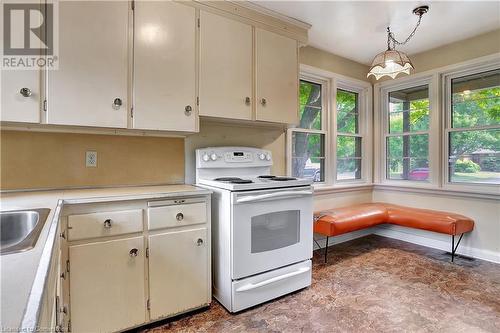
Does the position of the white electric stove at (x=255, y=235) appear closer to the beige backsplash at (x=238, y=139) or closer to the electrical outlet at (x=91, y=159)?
the beige backsplash at (x=238, y=139)

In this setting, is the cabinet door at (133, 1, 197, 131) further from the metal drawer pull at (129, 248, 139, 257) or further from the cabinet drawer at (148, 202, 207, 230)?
the metal drawer pull at (129, 248, 139, 257)

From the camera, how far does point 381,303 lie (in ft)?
6.72

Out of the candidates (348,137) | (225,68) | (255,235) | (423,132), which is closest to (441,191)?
(423,132)

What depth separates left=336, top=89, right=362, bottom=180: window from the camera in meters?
3.65

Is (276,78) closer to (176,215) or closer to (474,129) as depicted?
(176,215)

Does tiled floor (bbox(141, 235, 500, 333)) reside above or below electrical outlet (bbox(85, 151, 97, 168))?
below

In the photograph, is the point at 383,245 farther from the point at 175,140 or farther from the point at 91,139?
the point at 91,139

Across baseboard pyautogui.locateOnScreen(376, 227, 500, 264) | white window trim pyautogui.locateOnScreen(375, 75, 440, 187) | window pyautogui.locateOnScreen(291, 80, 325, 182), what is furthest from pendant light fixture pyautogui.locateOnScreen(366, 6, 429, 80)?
baseboard pyautogui.locateOnScreen(376, 227, 500, 264)

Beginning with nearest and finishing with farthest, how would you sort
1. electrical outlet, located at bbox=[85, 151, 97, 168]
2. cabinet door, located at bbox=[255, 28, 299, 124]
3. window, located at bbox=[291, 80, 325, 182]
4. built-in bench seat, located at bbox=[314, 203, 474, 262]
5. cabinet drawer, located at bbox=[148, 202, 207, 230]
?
1. cabinet drawer, located at bbox=[148, 202, 207, 230]
2. electrical outlet, located at bbox=[85, 151, 97, 168]
3. cabinet door, located at bbox=[255, 28, 299, 124]
4. built-in bench seat, located at bbox=[314, 203, 474, 262]
5. window, located at bbox=[291, 80, 325, 182]

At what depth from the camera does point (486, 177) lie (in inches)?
117

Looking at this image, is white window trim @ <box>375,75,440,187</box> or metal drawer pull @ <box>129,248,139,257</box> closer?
metal drawer pull @ <box>129,248,139,257</box>

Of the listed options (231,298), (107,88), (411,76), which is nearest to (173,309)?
(231,298)

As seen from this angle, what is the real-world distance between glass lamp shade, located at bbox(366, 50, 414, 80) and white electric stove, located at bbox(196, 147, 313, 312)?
1293 mm

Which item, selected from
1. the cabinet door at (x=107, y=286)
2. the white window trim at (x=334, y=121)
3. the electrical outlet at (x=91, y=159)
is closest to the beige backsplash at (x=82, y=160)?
the electrical outlet at (x=91, y=159)
